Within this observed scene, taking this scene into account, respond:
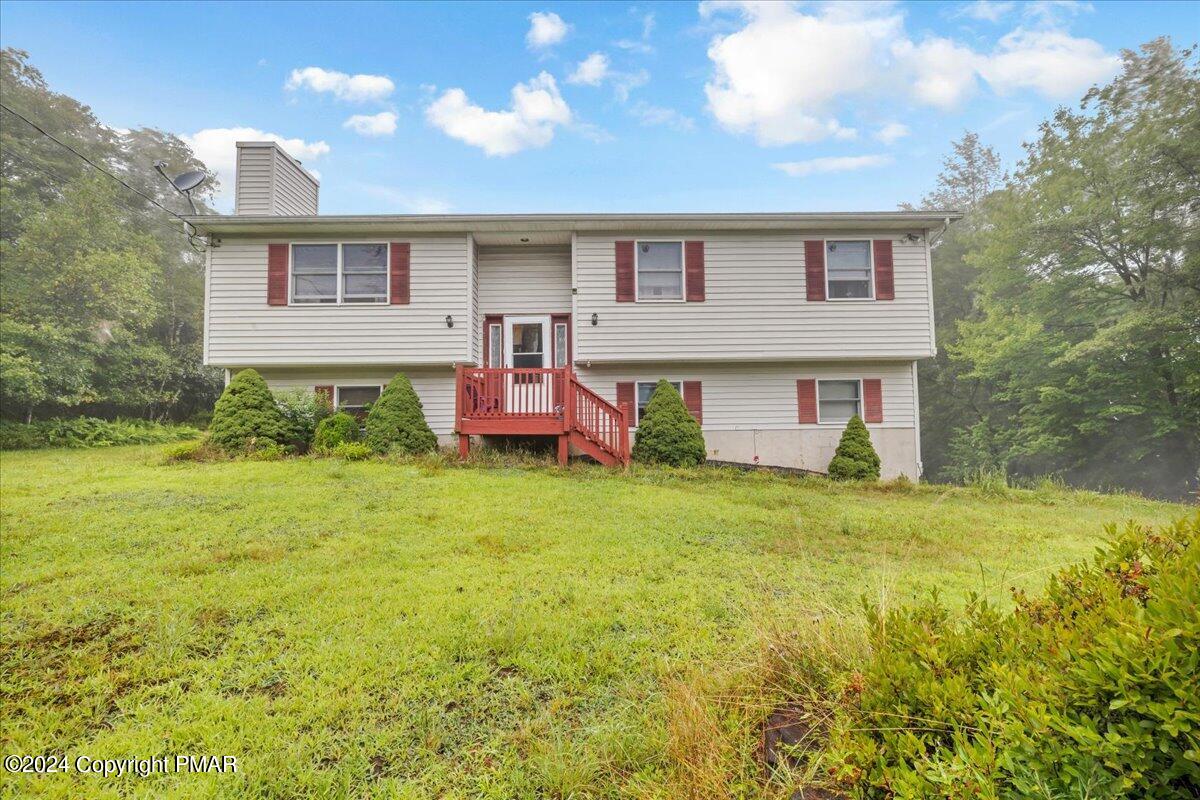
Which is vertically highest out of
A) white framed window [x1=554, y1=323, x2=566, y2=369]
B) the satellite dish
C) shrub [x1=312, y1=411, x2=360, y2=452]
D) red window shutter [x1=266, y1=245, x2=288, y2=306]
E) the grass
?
the satellite dish

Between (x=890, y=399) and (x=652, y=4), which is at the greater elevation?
(x=652, y=4)

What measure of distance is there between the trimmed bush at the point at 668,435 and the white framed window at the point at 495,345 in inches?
150

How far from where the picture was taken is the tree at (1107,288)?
14.9 metres

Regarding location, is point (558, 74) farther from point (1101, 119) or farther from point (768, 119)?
point (1101, 119)

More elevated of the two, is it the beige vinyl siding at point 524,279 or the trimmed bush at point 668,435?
the beige vinyl siding at point 524,279

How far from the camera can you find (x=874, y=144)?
20312 millimetres

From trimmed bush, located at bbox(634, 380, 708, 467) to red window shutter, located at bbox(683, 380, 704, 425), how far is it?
1.18 m

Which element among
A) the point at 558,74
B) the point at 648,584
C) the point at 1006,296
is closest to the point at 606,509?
the point at 648,584

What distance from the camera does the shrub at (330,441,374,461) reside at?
9.93m

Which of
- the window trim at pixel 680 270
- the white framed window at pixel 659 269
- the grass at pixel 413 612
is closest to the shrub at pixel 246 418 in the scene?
the grass at pixel 413 612

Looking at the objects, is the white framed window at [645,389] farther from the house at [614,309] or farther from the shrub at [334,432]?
the shrub at [334,432]

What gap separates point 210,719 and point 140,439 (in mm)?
17592

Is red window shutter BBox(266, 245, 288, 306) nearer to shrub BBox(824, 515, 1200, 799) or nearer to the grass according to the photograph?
the grass

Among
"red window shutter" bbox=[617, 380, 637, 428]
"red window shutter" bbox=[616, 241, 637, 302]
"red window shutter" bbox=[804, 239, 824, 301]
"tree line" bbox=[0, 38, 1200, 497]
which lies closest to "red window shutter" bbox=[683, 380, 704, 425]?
"red window shutter" bbox=[617, 380, 637, 428]
